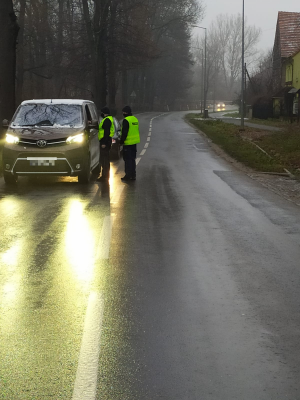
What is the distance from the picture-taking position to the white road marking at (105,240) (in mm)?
7931

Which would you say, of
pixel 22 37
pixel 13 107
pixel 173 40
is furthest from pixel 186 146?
pixel 173 40

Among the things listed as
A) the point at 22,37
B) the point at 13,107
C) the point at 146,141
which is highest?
the point at 22,37

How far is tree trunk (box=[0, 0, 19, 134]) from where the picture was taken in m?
21.8

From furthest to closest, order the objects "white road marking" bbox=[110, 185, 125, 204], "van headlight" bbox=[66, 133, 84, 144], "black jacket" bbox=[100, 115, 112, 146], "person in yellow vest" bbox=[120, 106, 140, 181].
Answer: "black jacket" bbox=[100, 115, 112, 146] → "person in yellow vest" bbox=[120, 106, 140, 181] → "van headlight" bbox=[66, 133, 84, 144] → "white road marking" bbox=[110, 185, 125, 204]

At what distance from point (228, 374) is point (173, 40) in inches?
3599

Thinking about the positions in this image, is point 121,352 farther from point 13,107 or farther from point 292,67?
point 292,67

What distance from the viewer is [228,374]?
4.36 metres

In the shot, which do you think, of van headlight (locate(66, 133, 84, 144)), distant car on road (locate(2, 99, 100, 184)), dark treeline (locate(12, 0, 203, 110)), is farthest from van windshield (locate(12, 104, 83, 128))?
dark treeline (locate(12, 0, 203, 110))

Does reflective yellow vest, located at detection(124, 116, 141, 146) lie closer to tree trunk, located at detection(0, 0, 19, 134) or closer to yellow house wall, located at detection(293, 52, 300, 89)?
tree trunk, located at detection(0, 0, 19, 134)

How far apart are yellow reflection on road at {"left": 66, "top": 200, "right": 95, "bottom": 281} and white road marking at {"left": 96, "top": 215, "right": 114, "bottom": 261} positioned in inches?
3.4

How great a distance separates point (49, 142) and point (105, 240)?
657 cm

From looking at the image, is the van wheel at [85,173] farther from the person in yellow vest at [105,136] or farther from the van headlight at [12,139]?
the van headlight at [12,139]

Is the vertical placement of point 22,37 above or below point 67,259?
above

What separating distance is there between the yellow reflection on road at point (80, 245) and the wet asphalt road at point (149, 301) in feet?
0.07
